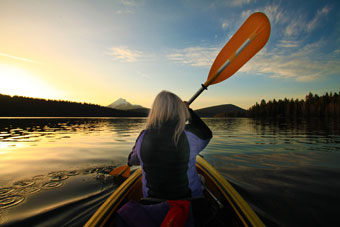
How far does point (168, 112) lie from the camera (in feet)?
6.87

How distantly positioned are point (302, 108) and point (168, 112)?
122706 mm

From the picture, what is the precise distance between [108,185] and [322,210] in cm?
548

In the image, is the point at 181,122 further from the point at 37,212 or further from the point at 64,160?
the point at 64,160

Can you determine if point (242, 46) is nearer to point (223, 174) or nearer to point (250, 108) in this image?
point (223, 174)

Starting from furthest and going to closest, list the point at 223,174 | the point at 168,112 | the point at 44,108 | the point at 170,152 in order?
the point at 44,108 → the point at 223,174 → the point at 168,112 → the point at 170,152

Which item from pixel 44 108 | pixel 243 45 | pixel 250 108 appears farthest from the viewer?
pixel 250 108

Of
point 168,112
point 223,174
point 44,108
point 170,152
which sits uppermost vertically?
point 44,108

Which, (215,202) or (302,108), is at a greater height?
(302,108)

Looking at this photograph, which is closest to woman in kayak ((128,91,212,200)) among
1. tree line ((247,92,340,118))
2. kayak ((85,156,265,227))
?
kayak ((85,156,265,227))

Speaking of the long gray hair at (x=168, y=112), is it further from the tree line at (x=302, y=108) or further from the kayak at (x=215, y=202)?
the tree line at (x=302, y=108)

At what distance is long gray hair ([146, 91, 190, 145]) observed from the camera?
2.06m

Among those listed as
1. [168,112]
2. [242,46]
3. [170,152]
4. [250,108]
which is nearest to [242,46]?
[242,46]

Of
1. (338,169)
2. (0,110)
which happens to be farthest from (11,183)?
(0,110)

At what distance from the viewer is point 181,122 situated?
2066mm
